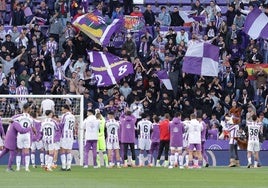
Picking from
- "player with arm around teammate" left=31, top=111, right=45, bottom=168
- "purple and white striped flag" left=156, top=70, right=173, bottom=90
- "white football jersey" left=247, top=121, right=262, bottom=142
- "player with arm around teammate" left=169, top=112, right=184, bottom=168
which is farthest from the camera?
"purple and white striped flag" left=156, top=70, right=173, bottom=90

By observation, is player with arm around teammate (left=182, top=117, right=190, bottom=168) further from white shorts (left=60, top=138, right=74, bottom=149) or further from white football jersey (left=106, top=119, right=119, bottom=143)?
white shorts (left=60, top=138, right=74, bottom=149)

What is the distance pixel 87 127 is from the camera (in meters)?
42.9

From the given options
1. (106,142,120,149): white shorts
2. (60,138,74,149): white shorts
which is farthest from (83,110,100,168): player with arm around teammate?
(60,138,74,149): white shorts

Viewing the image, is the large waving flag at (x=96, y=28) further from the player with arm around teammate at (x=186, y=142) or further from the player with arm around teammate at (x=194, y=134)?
Result: the player with arm around teammate at (x=194, y=134)

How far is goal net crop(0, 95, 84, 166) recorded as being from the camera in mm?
44531

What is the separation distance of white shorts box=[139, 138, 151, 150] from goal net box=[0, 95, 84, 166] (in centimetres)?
234

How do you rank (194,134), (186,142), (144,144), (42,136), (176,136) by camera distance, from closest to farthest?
(42,136)
(194,134)
(176,136)
(186,142)
(144,144)

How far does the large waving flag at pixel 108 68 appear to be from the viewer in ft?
160

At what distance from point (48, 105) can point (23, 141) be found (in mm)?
5580

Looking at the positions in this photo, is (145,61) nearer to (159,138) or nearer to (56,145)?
(159,138)

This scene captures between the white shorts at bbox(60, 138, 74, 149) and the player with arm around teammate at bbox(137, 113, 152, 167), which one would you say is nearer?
the white shorts at bbox(60, 138, 74, 149)

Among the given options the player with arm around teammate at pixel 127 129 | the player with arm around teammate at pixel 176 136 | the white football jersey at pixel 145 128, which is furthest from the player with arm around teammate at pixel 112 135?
the player with arm around teammate at pixel 176 136

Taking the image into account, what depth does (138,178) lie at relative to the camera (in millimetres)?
36188

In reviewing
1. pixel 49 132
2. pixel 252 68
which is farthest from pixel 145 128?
pixel 252 68
